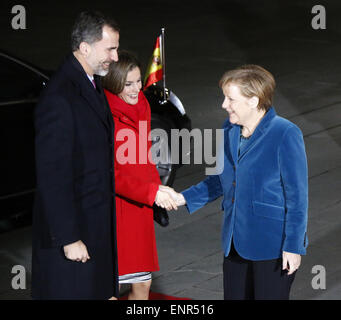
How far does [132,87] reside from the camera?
507 centimetres

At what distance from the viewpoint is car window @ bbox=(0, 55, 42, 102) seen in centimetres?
718

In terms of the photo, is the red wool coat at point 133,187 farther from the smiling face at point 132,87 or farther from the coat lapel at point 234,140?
the coat lapel at point 234,140

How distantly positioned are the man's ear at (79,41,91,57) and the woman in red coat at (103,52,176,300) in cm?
61

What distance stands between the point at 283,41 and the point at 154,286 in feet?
37.1

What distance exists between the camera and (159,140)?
28.1 feet

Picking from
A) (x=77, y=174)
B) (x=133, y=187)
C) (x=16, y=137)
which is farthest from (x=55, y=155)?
(x=16, y=137)

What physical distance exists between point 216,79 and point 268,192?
9392mm

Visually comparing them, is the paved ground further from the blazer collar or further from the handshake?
the blazer collar

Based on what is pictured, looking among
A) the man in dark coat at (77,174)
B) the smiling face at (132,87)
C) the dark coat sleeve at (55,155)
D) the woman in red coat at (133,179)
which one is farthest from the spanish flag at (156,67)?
the dark coat sleeve at (55,155)

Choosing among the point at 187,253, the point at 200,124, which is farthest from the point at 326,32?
the point at 187,253

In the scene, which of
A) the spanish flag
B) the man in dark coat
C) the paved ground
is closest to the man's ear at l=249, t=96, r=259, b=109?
the man in dark coat

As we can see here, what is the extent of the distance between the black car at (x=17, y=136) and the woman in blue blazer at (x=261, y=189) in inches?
116

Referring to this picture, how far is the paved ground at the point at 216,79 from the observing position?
671 centimetres
